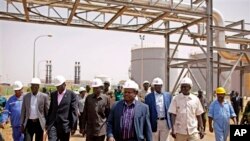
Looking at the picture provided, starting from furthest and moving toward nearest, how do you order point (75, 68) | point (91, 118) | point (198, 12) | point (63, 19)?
point (75, 68)
point (63, 19)
point (198, 12)
point (91, 118)

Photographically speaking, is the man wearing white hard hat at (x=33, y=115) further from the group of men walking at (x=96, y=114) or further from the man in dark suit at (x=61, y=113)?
the man in dark suit at (x=61, y=113)

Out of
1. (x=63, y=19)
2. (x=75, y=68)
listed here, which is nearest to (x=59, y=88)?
A: (x=63, y=19)

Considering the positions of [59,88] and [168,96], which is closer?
[59,88]

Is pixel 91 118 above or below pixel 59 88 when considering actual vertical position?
below

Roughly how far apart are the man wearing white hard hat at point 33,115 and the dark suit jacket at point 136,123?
8.94ft

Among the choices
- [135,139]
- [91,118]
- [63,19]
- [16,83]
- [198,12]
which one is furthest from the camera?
[63,19]

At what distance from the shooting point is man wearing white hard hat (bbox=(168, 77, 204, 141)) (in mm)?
7137

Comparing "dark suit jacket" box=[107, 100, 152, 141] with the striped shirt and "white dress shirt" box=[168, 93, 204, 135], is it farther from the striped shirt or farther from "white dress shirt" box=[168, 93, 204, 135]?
"white dress shirt" box=[168, 93, 204, 135]

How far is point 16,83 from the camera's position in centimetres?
845

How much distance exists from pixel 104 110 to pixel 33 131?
1.53 m

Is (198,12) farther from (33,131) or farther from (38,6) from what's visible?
(33,131)

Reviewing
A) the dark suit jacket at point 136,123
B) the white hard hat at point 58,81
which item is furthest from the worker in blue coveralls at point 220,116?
the white hard hat at point 58,81

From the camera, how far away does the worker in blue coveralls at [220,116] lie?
828cm

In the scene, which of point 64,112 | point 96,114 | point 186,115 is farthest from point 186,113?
point 64,112
